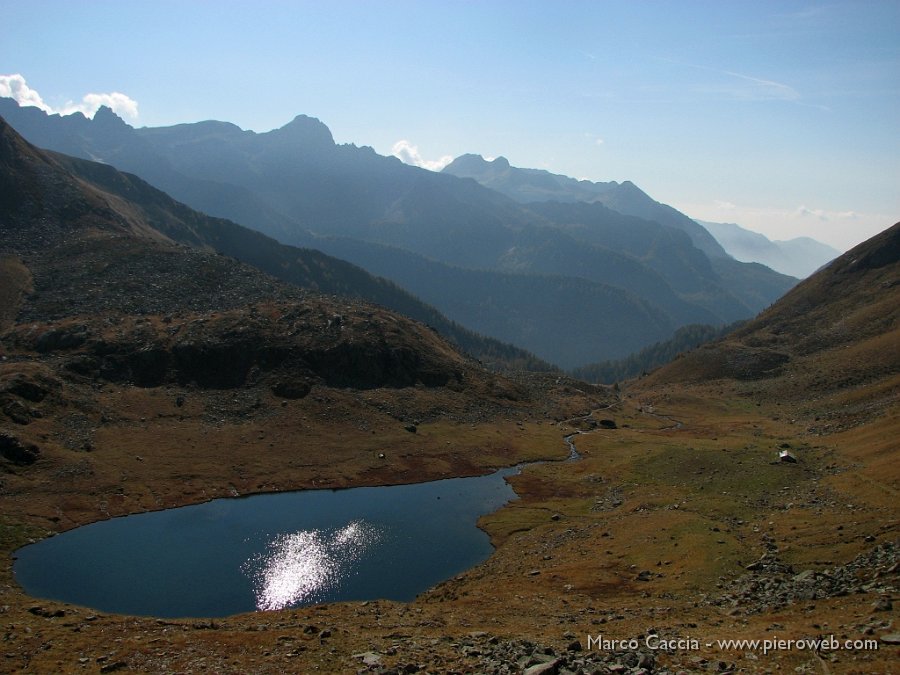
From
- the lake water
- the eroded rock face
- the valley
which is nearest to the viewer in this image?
the valley

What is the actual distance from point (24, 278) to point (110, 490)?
113 metres

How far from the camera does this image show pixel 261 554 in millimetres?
83500

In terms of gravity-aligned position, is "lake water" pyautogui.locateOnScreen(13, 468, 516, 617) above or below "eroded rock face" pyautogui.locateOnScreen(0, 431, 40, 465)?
below

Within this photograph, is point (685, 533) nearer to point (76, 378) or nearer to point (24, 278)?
point (76, 378)

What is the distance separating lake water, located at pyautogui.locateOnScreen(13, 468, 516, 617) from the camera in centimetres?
7075

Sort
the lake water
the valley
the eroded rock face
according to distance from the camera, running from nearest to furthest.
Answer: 1. the valley
2. the lake water
3. the eroded rock face

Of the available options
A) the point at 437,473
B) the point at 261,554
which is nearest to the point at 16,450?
the point at 261,554

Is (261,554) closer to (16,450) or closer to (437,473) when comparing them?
(437,473)

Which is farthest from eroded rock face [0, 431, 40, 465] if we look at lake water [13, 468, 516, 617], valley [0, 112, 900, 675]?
lake water [13, 468, 516, 617]

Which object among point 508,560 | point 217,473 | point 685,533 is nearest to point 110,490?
point 217,473

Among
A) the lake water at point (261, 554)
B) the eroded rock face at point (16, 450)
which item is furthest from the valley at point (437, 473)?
the lake water at point (261, 554)

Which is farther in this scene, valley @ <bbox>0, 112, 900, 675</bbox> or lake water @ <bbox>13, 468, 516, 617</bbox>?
lake water @ <bbox>13, 468, 516, 617</bbox>

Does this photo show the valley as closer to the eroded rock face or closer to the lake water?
the eroded rock face

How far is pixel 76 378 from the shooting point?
441 feet
